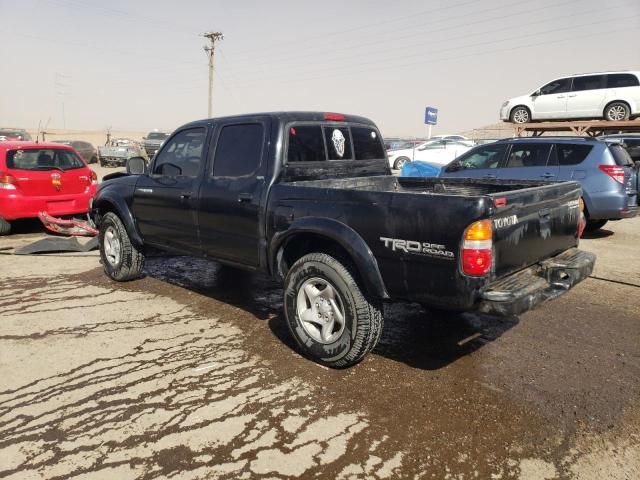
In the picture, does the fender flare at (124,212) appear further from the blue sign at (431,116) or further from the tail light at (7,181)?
the blue sign at (431,116)

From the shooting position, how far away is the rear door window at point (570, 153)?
834cm

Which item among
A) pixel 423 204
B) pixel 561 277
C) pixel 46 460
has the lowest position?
pixel 46 460

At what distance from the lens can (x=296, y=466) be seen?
2.60m

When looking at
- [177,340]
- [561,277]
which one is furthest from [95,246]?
[561,277]

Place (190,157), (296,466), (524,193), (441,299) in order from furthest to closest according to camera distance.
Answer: (190,157)
(524,193)
(441,299)
(296,466)

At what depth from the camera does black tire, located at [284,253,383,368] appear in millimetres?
3494

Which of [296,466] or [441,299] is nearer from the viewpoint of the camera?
[296,466]

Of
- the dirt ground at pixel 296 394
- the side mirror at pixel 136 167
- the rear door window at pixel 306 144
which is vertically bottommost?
the dirt ground at pixel 296 394

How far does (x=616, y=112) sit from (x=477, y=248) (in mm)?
14705

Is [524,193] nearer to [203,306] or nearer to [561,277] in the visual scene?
[561,277]

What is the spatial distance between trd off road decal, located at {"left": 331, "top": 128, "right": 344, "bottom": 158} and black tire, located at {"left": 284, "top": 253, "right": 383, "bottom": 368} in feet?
4.41

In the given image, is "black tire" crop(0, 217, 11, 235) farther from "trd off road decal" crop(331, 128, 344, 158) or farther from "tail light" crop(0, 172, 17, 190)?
"trd off road decal" crop(331, 128, 344, 158)

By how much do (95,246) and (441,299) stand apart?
21.0ft

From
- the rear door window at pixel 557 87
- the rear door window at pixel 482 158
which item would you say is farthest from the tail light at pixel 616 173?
the rear door window at pixel 557 87
